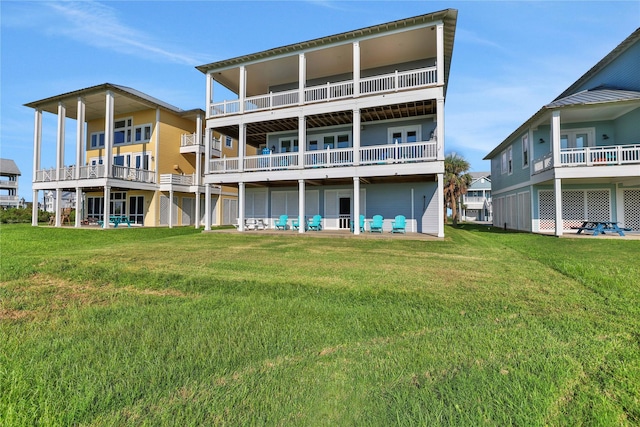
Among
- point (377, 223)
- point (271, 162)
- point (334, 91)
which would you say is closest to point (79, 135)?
point (271, 162)

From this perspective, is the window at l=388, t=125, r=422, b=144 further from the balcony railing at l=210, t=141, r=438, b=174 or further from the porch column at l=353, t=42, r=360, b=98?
the porch column at l=353, t=42, r=360, b=98

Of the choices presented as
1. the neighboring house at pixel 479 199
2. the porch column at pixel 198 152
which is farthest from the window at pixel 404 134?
the neighboring house at pixel 479 199

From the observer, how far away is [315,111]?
16.0m

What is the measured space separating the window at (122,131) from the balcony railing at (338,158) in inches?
492

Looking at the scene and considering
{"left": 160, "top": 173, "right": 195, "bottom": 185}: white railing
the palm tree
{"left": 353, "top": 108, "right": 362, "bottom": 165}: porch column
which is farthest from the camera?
the palm tree

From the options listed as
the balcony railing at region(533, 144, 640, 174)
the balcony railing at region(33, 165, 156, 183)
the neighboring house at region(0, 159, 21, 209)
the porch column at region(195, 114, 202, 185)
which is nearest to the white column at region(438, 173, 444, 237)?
the balcony railing at region(533, 144, 640, 174)

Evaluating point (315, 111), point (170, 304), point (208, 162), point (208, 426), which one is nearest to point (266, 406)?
point (208, 426)

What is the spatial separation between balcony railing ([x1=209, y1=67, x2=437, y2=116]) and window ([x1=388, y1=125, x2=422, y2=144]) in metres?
2.26

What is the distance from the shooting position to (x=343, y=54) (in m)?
16.9

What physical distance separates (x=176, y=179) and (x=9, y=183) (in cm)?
4324

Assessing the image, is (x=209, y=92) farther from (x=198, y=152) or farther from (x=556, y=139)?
(x=556, y=139)

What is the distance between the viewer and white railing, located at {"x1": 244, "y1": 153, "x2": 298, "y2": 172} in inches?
661

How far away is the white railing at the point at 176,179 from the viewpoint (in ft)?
78.8

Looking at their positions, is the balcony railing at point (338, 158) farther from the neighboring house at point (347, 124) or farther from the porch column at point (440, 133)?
the porch column at point (440, 133)
